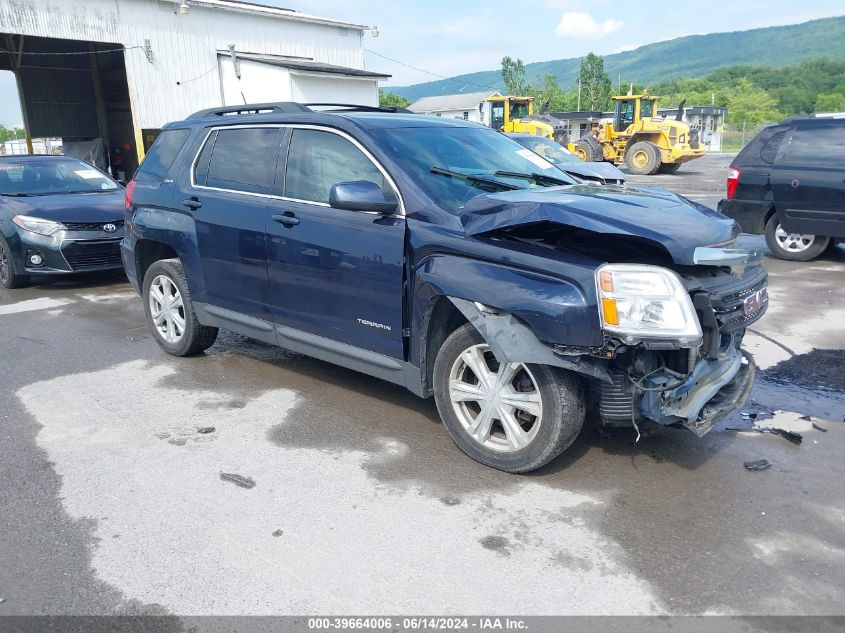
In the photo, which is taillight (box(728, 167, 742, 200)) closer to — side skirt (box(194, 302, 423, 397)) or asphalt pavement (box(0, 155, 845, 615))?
asphalt pavement (box(0, 155, 845, 615))

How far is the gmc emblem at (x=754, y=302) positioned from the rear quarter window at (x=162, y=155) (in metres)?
4.34

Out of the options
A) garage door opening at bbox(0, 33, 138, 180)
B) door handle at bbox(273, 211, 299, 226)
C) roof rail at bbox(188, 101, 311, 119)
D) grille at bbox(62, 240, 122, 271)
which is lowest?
grille at bbox(62, 240, 122, 271)

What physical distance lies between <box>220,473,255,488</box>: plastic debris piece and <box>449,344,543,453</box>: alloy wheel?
1.19 metres

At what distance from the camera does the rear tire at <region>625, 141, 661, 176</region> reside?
26.9m

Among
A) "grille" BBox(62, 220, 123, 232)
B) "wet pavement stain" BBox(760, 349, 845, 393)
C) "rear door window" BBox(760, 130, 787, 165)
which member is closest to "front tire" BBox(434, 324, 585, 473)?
"wet pavement stain" BBox(760, 349, 845, 393)

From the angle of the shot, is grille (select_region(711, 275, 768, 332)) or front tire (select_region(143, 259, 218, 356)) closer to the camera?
grille (select_region(711, 275, 768, 332))

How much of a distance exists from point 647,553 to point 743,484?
3.03ft

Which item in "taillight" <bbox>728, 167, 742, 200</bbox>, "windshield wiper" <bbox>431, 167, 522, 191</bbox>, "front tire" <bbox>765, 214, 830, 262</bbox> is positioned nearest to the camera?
"windshield wiper" <bbox>431, 167, 522, 191</bbox>

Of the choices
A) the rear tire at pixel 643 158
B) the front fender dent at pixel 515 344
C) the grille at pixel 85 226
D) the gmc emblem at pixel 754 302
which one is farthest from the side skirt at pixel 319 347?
the rear tire at pixel 643 158

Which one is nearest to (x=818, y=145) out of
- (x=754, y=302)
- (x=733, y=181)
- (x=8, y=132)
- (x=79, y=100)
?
(x=733, y=181)

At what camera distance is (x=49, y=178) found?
9734 millimetres

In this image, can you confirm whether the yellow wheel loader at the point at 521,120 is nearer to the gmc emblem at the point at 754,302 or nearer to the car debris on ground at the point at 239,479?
the gmc emblem at the point at 754,302

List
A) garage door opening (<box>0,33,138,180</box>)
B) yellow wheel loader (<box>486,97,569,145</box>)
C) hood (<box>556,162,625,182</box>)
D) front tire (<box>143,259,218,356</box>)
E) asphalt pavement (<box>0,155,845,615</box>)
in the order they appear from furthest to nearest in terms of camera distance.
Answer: yellow wheel loader (<box>486,97,569,145</box>) → garage door opening (<box>0,33,138,180</box>) → hood (<box>556,162,625,182</box>) → front tire (<box>143,259,218,356</box>) → asphalt pavement (<box>0,155,845,615</box>)

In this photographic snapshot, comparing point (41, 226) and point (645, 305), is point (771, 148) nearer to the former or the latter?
point (645, 305)
